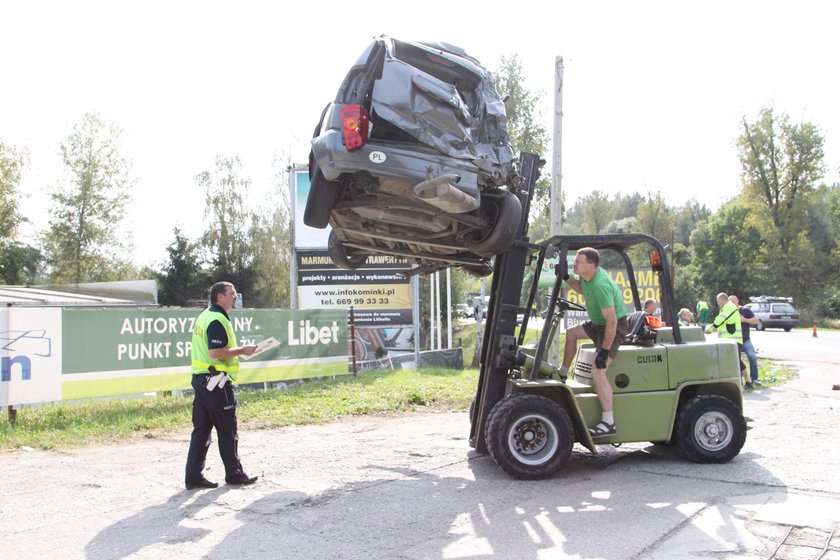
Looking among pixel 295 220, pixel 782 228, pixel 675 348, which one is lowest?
pixel 675 348

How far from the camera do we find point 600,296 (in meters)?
6.87

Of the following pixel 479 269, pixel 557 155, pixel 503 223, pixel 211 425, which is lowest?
pixel 211 425

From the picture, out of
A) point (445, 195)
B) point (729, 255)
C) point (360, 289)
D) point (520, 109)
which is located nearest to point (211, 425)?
point (445, 195)

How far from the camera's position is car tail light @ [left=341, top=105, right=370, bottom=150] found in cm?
564

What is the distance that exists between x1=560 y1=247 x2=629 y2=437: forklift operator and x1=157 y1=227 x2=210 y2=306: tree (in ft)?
125

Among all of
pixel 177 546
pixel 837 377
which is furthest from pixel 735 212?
pixel 177 546

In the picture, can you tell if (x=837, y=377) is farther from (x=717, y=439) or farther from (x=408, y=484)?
(x=408, y=484)

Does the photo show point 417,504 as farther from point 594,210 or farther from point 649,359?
point 594,210

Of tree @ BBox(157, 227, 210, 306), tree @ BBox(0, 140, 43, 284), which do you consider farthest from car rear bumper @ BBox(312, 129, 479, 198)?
tree @ BBox(157, 227, 210, 306)

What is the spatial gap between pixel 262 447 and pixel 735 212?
58.5m

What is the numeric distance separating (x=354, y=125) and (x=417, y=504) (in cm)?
317

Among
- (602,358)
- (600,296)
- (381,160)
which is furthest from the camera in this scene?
(600,296)

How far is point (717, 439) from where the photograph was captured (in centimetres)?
709

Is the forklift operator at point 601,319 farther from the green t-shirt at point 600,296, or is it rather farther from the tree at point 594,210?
the tree at point 594,210
